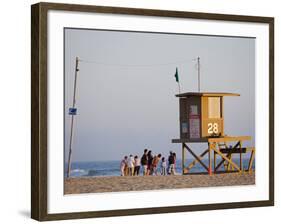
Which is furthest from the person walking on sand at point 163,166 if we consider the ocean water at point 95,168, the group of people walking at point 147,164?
the ocean water at point 95,168

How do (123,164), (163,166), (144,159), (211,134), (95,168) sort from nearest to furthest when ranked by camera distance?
1. (95,168)
2. (123,164)
3. (144,159)
4. (163,166)
5. (211,134)

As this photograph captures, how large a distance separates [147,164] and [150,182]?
184 mm

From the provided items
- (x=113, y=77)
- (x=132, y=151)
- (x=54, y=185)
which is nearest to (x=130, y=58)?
(x=113, y=77)

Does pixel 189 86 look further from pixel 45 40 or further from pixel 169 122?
pixel 45 40

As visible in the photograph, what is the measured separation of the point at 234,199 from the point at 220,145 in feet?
1.89

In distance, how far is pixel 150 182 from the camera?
8.46 m

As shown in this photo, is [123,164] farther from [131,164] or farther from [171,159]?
[171,159]

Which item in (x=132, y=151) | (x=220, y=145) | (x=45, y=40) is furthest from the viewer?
(x=220, y=145)

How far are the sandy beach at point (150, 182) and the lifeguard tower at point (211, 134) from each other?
0.27ft

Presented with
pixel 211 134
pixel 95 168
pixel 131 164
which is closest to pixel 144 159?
pixel 131 164

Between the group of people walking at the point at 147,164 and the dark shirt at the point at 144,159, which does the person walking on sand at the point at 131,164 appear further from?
the dark shirt at the point at 144,159

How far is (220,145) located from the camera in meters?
8.95

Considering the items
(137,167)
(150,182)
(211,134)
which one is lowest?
(150,182)

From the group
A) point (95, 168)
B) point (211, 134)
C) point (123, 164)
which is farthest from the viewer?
point (211, 134)
